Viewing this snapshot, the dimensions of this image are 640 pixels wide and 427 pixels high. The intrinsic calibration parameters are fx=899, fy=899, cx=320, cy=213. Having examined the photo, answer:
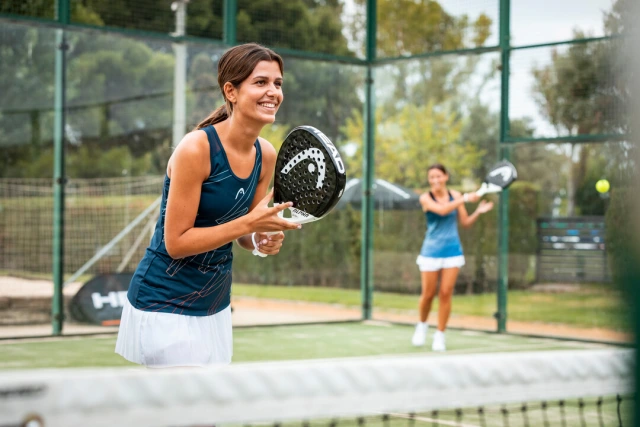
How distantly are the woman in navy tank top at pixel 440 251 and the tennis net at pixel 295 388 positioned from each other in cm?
627

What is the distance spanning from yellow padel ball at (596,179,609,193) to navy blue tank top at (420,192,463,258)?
1820 millimetres

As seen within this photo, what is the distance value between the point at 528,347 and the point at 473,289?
1.39 metres

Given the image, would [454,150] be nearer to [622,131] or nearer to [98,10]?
[622,131]

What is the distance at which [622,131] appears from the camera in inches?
383

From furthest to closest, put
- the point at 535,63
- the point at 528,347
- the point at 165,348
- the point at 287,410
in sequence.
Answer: the point at 535,63, the point at 528,347, the point at 165,348, the point at 287,410

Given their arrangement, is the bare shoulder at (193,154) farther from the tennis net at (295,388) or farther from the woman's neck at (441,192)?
the woman's neck at (441,192)

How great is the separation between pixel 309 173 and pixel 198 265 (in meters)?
0.53

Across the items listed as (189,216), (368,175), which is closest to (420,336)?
(368,175)

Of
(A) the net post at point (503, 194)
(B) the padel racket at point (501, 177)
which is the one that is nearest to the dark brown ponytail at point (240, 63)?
(B) the padel racket at point (501, 177)

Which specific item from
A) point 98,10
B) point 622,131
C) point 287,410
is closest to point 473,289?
point 622,131

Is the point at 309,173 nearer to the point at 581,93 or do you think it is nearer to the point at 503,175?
the point at 503,175

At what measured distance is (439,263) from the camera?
29.9ft

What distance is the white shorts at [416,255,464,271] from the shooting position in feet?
29.7

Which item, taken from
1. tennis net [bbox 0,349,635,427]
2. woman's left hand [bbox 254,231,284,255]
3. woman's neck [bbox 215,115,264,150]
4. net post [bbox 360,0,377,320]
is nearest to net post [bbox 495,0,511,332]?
net post [bbox 360,0,377,320]
